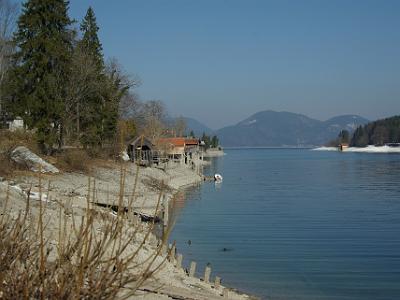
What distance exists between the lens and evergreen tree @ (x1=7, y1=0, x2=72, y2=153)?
140 feet

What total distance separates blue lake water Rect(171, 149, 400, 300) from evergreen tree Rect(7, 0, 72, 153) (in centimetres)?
1280

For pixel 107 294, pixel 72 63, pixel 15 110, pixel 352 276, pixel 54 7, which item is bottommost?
pixel 352 276

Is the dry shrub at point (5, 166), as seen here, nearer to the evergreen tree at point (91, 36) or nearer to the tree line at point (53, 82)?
the tree line at point (53, 82)

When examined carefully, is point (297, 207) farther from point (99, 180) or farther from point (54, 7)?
point (54, 7)

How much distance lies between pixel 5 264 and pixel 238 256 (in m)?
20.5

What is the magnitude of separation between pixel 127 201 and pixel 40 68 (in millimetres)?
15100

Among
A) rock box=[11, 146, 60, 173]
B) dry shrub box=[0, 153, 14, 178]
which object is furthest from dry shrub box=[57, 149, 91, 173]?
dry shrub box=[0, 153, 14, 178]

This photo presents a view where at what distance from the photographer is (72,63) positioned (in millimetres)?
47344

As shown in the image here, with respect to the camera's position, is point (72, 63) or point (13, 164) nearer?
point (13, 164)

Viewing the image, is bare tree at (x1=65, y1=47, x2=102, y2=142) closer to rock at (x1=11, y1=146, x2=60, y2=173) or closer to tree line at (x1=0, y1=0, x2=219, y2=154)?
tree line at (x1=0, y1=0, x2=219, y2=154)

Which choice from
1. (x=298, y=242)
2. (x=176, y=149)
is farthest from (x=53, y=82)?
(x=176, y=149)

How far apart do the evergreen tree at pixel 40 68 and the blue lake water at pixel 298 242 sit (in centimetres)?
1280

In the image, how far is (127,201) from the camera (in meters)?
34.3

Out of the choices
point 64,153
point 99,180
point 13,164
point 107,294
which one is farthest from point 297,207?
point 107,294
